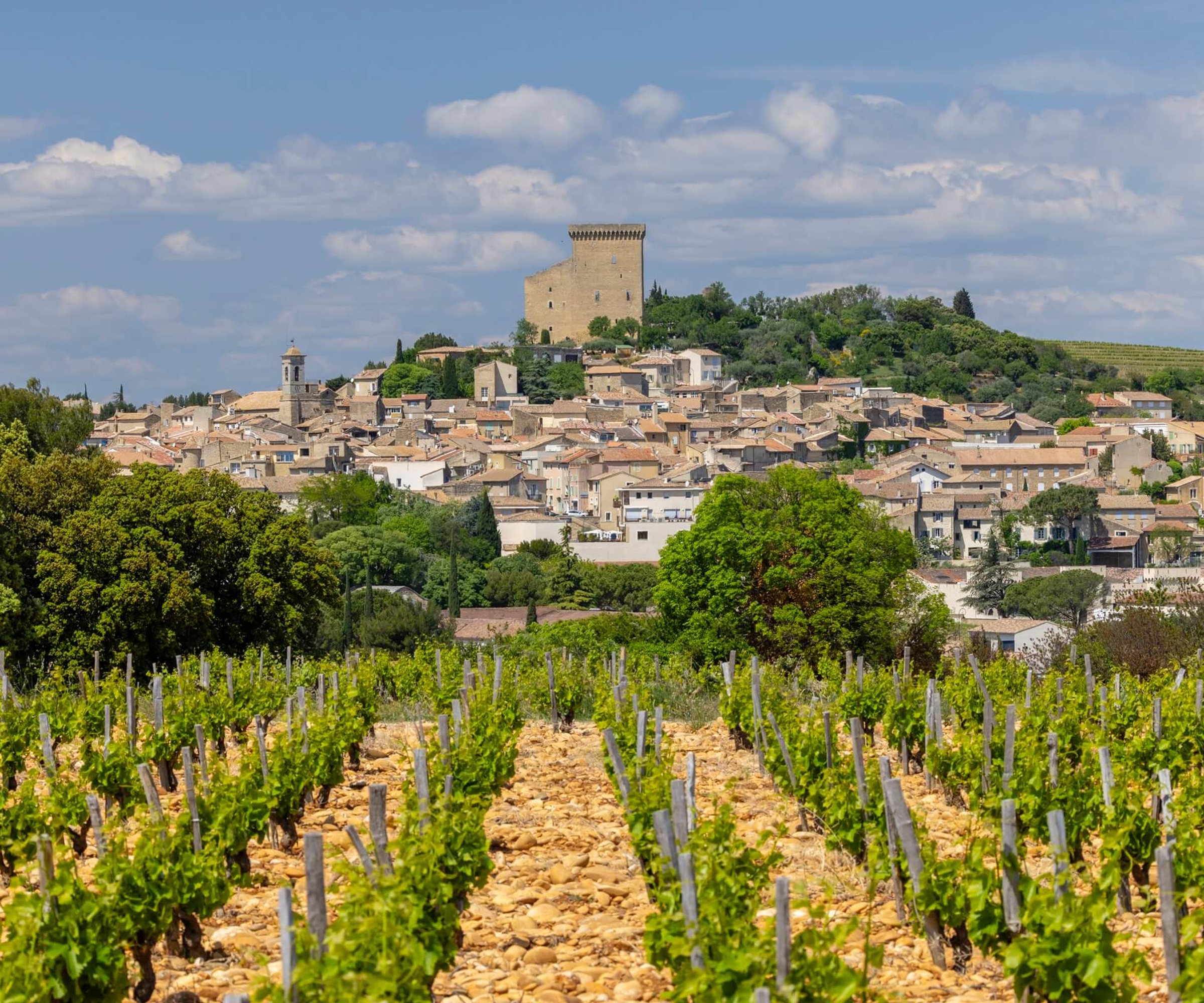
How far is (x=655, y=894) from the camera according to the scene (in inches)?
243

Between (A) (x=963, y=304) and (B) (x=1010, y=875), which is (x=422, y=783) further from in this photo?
(A) (x=963, y=304)

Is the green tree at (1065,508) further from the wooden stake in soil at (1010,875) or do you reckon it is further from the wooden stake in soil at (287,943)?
the wooden stake in soil at (287,943)

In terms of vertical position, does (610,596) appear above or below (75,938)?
below

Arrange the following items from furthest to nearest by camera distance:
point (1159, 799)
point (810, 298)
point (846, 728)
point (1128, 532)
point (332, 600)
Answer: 1. point (810, 298)
2. point (1128, 532)
3. point (332, 600)
4. point (846, 728)
5. point (1159, 799)

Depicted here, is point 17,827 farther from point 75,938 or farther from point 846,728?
point 846,728

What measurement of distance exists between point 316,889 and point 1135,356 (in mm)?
144550

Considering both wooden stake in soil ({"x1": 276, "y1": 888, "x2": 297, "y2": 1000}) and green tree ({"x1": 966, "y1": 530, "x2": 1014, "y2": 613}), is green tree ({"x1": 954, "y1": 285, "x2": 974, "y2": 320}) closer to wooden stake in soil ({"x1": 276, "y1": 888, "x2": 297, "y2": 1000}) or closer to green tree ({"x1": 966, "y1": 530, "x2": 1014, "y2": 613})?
green tree ({"x1": 966, "y1": 530, "x2": 1014, "y2": 613})

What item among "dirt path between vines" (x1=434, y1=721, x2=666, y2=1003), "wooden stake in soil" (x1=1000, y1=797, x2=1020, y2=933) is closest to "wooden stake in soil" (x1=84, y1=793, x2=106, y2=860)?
"dirt path between vines" (x1=434, y1=721, x2=666, y2=1003)

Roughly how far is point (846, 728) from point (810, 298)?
121m

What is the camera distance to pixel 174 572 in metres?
21.6

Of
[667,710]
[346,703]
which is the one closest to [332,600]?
[667,710]

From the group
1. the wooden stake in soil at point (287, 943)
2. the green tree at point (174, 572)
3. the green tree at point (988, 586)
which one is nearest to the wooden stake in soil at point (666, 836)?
the wooden stake in soil at point (287, 943)

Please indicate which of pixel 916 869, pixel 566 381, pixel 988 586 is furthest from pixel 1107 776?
pixel 566 381

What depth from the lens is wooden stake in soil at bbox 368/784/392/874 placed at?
662 centimetres
